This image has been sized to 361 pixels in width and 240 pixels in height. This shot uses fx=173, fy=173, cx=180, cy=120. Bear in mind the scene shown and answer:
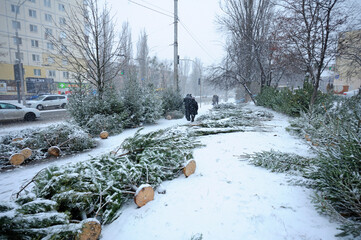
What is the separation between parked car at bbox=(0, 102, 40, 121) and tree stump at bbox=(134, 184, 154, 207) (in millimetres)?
13229

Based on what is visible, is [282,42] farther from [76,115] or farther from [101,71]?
[76,115]

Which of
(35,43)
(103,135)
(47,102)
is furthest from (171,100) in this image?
(47,102)

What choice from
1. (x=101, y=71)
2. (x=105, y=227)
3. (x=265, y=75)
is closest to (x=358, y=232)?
(x=105, y=227)

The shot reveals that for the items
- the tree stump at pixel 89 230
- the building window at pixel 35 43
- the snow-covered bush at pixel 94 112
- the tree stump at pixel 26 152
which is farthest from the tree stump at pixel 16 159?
the building window at pixel 35 43

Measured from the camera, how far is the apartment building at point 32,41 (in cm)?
807

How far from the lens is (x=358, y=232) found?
1631mm

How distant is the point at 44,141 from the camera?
5.47 meters

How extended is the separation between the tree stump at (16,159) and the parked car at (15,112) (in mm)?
8945

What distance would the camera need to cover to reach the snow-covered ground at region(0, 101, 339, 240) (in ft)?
6.42

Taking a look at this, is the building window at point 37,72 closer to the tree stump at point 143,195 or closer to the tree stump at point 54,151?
the tree stump at point 54,151

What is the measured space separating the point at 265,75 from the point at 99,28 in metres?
14.0

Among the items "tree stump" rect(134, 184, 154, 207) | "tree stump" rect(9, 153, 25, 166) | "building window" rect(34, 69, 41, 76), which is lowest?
"tree stump" rect(9, 153, 25, 166)

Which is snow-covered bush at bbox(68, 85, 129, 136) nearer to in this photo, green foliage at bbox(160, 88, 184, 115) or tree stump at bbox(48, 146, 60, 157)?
tree stump at bbox(48, 146, 60, 157)

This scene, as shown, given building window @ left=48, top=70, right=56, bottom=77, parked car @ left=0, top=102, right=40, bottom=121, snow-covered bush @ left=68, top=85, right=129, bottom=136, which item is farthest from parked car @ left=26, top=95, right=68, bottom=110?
snow-covered bush @ left=68, top=85, right=129, bottom=136
